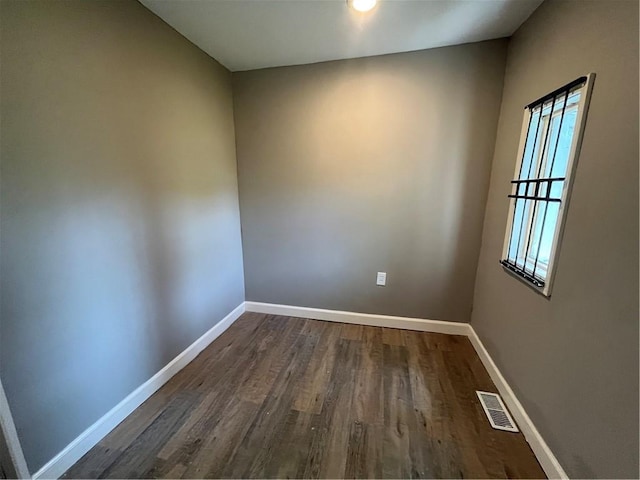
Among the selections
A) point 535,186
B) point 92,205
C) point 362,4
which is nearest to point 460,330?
point 535,186

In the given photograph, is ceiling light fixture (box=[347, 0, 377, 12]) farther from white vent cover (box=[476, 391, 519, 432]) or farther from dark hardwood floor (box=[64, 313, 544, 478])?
white vent cover (box=[476, 391, 519, 432])

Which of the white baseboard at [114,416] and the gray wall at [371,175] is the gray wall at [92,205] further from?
the gray wall at [371,175]

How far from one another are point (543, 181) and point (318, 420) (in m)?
1.78

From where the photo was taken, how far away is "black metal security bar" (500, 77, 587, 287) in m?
1.43

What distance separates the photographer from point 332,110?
90.0 inches

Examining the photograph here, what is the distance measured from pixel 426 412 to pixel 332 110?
2247 millimetres

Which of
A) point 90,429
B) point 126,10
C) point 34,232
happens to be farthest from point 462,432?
point 126,10

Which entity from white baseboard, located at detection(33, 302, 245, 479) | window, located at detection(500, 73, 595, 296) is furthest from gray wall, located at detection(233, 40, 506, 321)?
white baseboard, located at detection(33, 302, 245, 479)

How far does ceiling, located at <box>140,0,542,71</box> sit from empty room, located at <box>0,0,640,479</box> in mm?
20

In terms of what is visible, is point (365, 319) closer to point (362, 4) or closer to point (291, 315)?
point (291, 315)

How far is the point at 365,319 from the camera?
2.60m

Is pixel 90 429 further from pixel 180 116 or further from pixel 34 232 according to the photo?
pixel 180 116

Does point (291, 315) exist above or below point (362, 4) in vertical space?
below

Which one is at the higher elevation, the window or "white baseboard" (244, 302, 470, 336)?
the window
